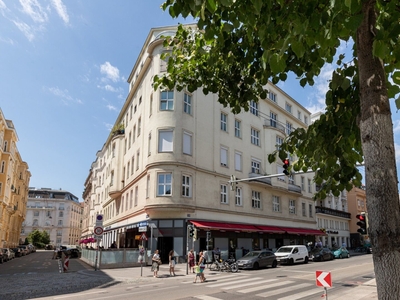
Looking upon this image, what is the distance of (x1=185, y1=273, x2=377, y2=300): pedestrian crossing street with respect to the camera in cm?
1264

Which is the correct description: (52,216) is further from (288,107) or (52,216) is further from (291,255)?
(291,255)

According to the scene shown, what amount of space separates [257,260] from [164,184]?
405 inches

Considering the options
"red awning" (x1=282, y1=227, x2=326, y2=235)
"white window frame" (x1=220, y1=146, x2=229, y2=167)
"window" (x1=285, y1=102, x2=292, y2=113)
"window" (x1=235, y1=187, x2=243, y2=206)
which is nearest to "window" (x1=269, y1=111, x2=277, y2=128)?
"window" (x1=285, y1=102, x2=292, y2=113)

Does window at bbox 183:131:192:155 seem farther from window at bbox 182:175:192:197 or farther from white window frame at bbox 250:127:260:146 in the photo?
white window frame at bbox 250:127:260:146

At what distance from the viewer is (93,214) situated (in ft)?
239

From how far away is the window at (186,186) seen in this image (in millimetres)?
29939

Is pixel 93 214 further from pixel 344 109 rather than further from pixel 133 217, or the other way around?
pixel 344 109

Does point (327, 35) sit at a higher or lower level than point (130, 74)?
lower

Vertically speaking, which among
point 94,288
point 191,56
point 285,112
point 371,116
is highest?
point 285,112

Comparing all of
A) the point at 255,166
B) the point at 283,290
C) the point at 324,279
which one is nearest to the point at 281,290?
the point at 283,290

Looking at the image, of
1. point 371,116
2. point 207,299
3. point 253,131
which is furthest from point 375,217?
point 253,131

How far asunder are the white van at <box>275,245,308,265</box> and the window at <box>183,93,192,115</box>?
50.2ft

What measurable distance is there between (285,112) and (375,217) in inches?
1784

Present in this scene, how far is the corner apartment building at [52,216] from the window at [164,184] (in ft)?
327
